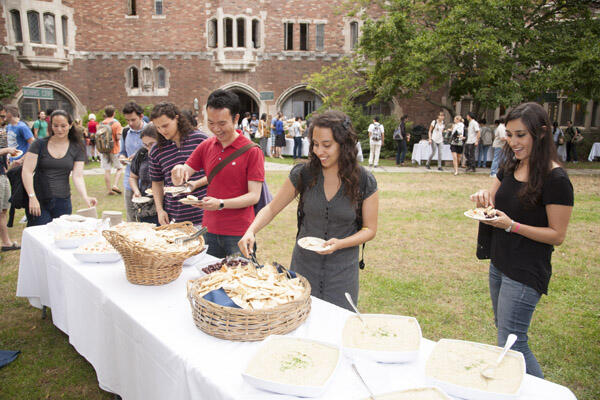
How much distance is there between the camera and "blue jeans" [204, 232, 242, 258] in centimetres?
337

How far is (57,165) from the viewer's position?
469cm

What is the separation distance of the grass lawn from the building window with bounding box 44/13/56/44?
18.5 meters

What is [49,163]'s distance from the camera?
4652 millimetres

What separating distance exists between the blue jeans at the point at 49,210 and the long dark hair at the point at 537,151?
477 cm

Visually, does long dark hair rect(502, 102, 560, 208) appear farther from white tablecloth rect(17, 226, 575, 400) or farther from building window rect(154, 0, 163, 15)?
building window rect(154, 0, 163, 15)

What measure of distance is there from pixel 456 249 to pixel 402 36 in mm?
13193

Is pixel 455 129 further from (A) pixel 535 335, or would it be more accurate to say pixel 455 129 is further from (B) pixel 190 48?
(B) pixel 190 48

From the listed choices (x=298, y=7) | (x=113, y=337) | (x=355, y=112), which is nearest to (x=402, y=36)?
(x=355, y=112)

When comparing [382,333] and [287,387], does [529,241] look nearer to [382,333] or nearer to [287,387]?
[382,333]

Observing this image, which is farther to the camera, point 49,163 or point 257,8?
point 257,8

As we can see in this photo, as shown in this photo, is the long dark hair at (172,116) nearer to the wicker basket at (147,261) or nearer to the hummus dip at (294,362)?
the wicker basket at (147,261)

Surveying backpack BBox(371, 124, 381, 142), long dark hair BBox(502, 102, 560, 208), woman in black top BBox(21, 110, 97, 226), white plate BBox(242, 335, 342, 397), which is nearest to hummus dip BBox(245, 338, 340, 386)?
white plate BBox(242, 335, 342, 397)

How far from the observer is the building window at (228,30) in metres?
24.2

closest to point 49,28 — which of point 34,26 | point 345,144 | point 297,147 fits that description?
point 34,26
